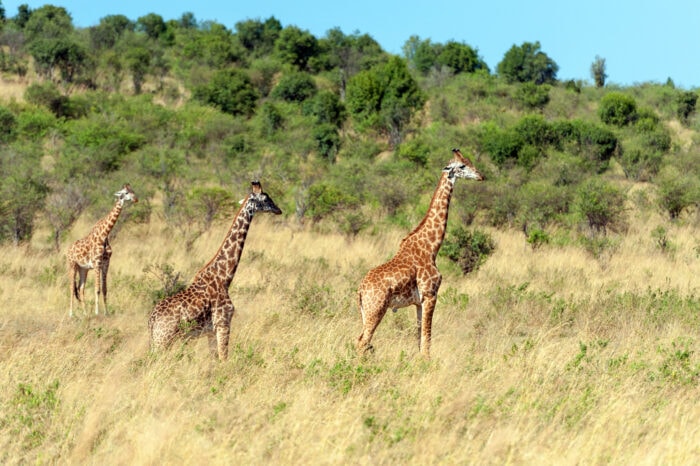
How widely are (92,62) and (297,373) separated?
4631 centimetres

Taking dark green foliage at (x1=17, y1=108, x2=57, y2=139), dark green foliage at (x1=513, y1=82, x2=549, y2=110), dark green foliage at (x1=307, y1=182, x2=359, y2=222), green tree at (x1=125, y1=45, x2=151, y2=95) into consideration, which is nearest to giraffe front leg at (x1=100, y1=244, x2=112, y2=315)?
dark green foliage at (x1=307, y1=182, x2=359, y2=222)

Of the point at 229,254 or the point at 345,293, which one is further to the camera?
the point at 345,293

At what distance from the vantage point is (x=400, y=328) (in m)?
10.4

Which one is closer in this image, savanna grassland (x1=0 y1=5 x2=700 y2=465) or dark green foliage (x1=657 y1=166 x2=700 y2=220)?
savanna grassland (x1=0 y1=5 x2=700 y2=465)

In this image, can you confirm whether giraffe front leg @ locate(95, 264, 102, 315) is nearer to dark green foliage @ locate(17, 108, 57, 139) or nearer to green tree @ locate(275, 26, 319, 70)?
dark green foliage @ locate(17, 108, 57, 139)

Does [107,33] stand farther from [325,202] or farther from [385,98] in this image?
[325,202]

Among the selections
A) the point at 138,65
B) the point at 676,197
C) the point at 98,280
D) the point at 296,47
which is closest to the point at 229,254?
the point at 98,280

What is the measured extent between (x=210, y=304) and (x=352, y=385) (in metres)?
1.59

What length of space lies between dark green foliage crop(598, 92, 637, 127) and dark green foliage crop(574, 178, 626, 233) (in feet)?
83.2

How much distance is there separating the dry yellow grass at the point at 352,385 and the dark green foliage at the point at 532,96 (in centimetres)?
4034

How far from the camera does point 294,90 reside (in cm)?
5041

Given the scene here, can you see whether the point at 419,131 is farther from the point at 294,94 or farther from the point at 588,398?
the point at 588,398

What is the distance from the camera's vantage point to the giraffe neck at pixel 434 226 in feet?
29.1

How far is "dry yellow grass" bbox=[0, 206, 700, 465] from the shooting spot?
600 cm
